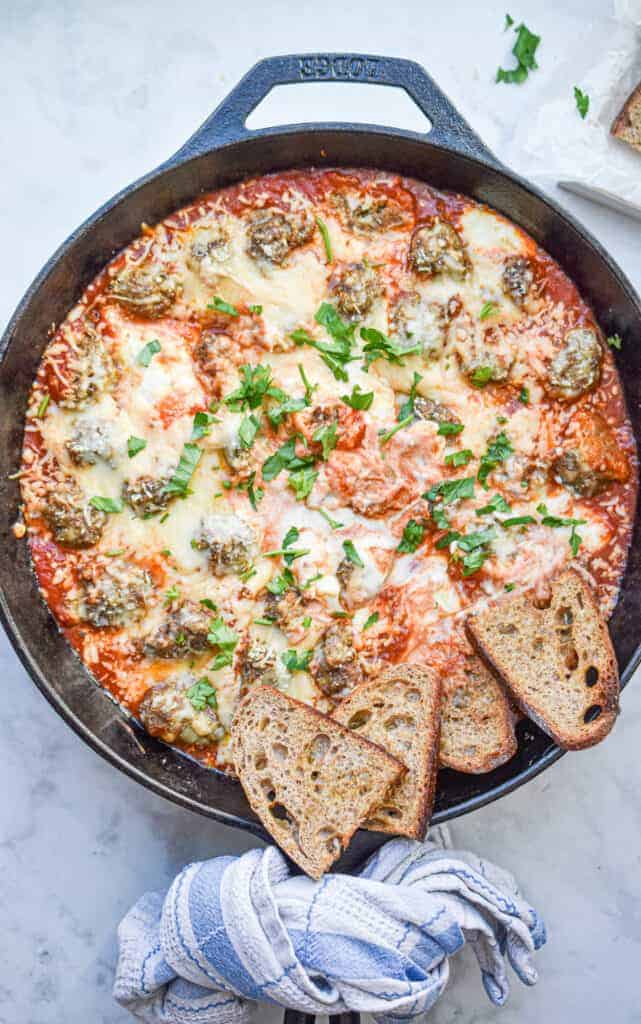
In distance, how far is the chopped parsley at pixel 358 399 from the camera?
4.51 meters

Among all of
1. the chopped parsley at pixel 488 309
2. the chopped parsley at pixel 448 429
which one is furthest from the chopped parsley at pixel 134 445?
the chopped parsley at pixel 488 309

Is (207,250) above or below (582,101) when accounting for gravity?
below

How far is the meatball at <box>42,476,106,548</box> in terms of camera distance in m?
4.45

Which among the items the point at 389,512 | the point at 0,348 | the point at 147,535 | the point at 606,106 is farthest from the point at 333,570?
the point at 606,106

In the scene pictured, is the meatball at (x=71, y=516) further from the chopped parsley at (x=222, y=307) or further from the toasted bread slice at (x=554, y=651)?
the toasted bread slice at (x=554, y=651)

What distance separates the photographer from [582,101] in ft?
16.4

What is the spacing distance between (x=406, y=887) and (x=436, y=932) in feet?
0.76

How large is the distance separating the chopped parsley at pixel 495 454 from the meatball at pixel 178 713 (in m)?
1.62

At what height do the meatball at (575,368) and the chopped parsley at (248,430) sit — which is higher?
the meatball at (575,368)

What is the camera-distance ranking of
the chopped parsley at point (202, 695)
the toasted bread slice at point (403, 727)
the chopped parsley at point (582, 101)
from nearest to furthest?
1. the toasted bread slice at point (403, 727)
2. the chopped parsley at point (202, 695)
3. the chopped parsley at point (582, 101)

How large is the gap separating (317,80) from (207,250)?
888mm

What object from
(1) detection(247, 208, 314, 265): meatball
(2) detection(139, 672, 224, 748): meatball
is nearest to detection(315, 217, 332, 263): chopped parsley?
(1) detection(247, 208, 314, 265): meatball

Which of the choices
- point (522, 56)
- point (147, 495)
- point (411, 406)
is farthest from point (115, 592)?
point (522, 56)

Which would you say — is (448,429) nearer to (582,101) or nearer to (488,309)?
(488,309)
